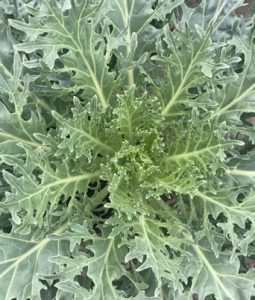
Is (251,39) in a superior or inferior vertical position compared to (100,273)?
superior

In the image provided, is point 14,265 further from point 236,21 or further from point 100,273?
point 236,21

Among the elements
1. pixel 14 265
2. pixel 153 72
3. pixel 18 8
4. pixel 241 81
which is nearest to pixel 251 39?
pixel 241 81

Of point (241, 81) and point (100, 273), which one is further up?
point (241, 81)

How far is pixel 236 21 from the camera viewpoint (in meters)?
1.19

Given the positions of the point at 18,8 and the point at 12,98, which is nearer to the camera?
the point at 12,98

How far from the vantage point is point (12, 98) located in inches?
39.7

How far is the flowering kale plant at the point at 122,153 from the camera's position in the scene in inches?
39.5

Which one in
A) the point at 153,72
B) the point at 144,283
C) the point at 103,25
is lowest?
the point at 144,283

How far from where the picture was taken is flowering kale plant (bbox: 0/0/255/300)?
100 cm

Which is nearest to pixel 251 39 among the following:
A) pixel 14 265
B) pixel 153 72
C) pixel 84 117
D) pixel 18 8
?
pixel 153 72

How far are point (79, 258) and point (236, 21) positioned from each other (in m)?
0.55

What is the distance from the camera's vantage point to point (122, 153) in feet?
3.56

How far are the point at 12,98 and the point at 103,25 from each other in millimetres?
212

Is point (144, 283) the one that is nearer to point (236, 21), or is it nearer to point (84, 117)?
point (84, 117)
